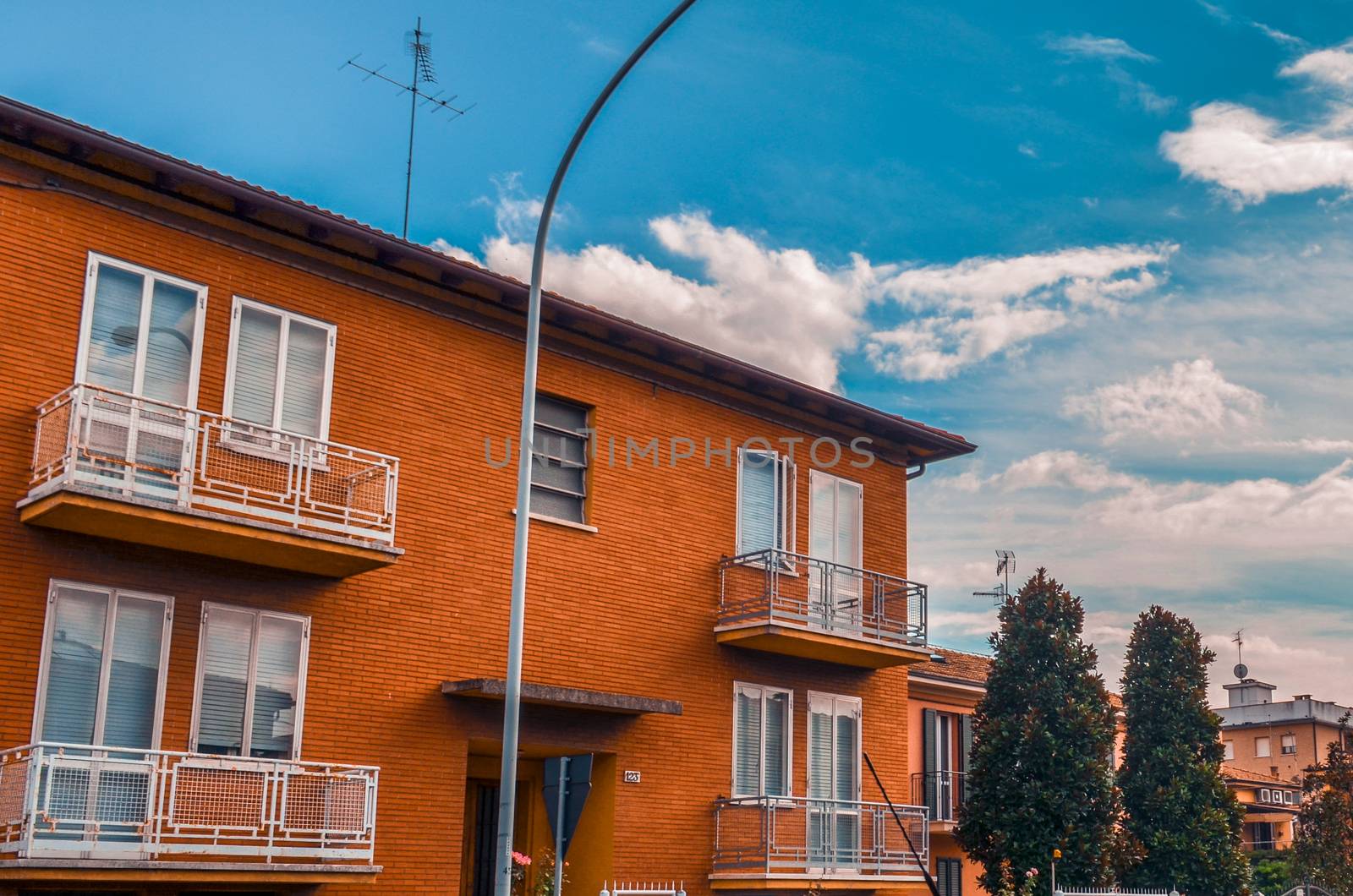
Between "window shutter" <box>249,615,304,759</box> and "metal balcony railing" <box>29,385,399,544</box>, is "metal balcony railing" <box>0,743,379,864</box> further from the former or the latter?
"metal balcony railing" <box>29,385,399,544</box>

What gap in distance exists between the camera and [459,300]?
704 inches

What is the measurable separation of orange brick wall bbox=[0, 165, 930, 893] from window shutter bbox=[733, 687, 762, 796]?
229 millimetres

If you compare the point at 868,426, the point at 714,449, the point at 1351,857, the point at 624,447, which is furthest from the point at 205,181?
the point at 1351,857

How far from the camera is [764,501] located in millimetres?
21281

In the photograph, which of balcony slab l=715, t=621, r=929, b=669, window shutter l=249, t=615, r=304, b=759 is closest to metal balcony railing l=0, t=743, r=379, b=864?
window shutter l=249, t=615, r=304, b=759

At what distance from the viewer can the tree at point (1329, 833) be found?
32.4 m

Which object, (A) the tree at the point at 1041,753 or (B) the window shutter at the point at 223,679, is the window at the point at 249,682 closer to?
(B) the window shutter at the point at 223,679

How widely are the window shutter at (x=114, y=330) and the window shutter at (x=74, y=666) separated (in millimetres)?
2294

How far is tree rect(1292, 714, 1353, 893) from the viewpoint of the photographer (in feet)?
106

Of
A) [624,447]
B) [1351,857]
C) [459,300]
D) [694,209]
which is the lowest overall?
[1351,857]

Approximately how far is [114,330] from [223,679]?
3.91m

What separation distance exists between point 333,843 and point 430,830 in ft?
6.21

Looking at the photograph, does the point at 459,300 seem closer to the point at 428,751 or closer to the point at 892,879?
the point at 428,751

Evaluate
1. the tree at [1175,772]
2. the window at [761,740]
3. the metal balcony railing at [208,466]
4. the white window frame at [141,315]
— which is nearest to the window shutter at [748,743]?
the window at [761,740]
